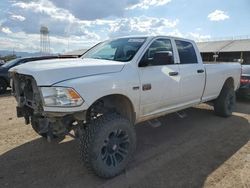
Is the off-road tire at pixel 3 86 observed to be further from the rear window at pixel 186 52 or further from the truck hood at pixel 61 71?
the rear window at pixel 186 52

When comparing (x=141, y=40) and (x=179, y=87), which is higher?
(x=141, y=40)

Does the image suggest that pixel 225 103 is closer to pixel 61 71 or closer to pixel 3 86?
pixel 61 71

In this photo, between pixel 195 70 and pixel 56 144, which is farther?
pixel 195 70

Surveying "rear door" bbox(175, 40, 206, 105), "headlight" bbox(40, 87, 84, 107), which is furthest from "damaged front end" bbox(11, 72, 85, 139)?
"rear door" bbox(175, 40, 206, 105)

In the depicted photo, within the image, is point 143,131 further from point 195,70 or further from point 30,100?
point 30,100

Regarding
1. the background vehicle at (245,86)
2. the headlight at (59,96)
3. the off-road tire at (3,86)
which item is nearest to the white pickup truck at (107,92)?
the headlight at (59,96)

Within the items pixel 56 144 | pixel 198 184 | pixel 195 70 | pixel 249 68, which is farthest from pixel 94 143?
pixel 249 68

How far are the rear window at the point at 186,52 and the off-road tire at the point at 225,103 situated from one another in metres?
1.76

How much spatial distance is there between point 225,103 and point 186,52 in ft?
7.29

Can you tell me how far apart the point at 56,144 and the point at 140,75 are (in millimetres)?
2156

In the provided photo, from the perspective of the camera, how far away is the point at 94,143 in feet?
11.8

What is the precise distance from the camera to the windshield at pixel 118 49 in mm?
4562

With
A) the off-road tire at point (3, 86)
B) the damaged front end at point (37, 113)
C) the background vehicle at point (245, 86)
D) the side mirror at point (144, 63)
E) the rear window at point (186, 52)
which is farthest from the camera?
the off-road tire at point (3, 86)

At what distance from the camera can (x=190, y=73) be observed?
5.45 m
